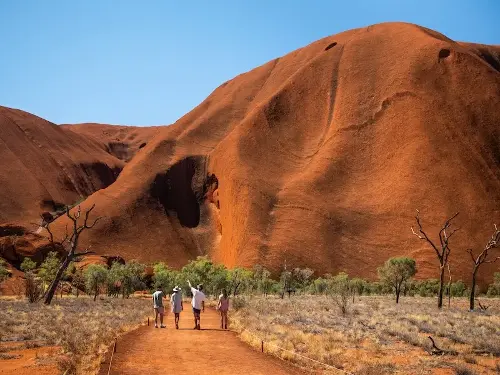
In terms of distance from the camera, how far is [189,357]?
1273 cm

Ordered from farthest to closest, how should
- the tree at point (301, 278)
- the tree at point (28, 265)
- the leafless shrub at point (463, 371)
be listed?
the tree at point (301, 278) < the tree at point (28, 265) < the leafless shrub at point (463, 371)

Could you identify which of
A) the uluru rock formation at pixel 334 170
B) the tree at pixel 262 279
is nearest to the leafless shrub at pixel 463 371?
the tree at pixel 262 279

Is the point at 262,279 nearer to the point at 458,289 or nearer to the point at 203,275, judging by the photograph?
the point at 203,275

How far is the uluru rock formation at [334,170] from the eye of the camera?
77.6 metres

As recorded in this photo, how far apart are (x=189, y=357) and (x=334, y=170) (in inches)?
3026

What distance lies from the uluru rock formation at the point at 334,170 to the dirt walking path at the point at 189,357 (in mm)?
59477

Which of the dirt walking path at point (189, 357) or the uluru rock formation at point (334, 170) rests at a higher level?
the uluru rock formation at point (334, 170)

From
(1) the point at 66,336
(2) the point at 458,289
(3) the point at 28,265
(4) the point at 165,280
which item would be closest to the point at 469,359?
(1) the point at 66,336

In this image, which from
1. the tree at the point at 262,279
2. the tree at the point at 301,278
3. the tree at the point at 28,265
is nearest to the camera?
the tree at the point at 28,265

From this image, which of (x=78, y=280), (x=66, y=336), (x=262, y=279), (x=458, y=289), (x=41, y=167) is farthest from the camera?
(x=41, y=167)

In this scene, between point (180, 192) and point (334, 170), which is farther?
point (180, 192)

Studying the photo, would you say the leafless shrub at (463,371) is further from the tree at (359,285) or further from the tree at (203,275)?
the tree at (359,285)

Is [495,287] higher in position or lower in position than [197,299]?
lower

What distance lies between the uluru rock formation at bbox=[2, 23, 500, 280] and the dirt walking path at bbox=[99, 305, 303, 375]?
195ft
